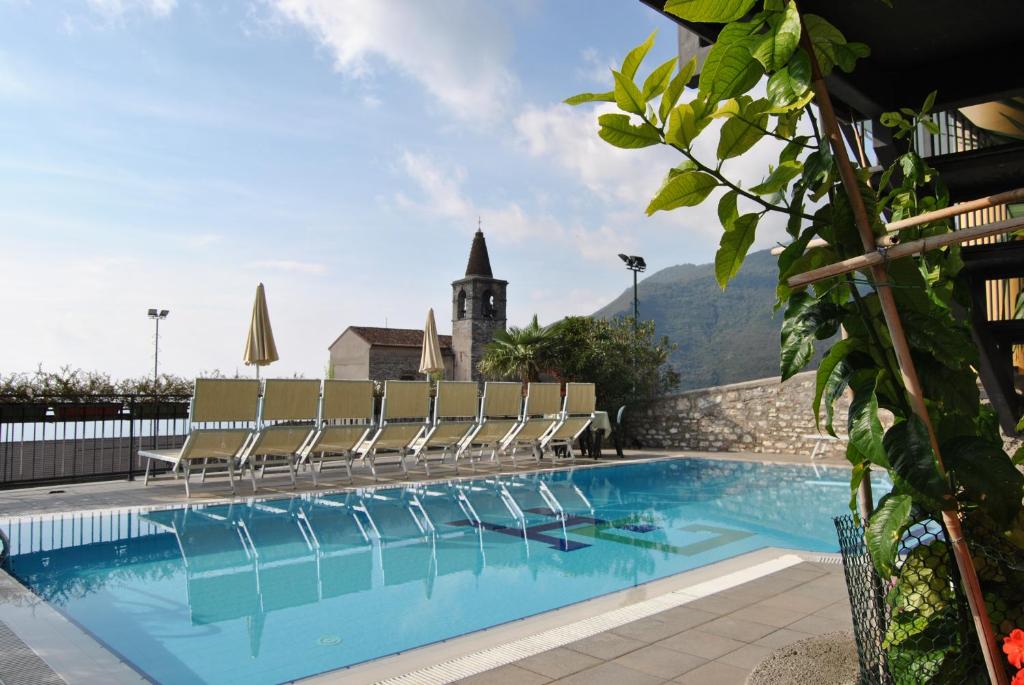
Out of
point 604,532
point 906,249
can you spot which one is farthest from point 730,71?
point 604,532

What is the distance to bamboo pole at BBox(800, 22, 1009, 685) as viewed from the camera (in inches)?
52.6

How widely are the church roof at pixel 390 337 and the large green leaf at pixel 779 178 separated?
38.7m

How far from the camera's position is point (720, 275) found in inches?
61.8

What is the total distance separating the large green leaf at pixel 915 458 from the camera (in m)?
1.27

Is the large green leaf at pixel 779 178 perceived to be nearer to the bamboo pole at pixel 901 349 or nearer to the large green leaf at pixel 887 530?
the bamboo pole at pixel 901 349

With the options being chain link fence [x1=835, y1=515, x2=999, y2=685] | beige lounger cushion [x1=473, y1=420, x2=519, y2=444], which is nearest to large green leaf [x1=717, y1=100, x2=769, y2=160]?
chain link fence [x1=835, y1=515, x2=999, y2=685]

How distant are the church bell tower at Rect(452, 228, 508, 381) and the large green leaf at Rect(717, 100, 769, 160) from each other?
112 ft

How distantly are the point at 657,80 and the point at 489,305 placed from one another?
35302mm

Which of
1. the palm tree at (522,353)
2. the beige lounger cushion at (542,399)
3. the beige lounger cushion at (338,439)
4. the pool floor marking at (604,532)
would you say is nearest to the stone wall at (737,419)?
the palm tree at (522,353)

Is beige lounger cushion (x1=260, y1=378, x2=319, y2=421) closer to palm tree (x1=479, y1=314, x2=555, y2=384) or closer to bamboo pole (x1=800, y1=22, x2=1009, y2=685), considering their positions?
bamboo pole (x1=800, y1=22, x2=1009, y2=685)

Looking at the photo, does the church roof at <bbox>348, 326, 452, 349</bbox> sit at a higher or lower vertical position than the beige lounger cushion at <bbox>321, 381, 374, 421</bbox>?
higher

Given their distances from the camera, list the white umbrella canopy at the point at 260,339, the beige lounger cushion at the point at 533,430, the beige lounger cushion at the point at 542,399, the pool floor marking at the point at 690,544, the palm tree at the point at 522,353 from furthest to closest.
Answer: the palm tree at the point at 522,353
the beige lounger cushion at the point at 542,399
the beige lounger cushion at the point at 533,430
the white umbrella canopy at the point at 260,339
the pool floor marking at the point at 690,544

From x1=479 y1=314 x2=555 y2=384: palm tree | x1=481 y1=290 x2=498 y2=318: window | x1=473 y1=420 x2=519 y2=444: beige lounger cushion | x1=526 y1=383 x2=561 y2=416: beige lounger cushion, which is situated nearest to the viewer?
x1=473 y1=420 x2=519 y2=444: beige lounger cushion

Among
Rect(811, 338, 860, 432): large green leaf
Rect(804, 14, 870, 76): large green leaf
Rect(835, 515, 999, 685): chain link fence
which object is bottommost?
Rect(835, 515, 999, 685): chain link fence
